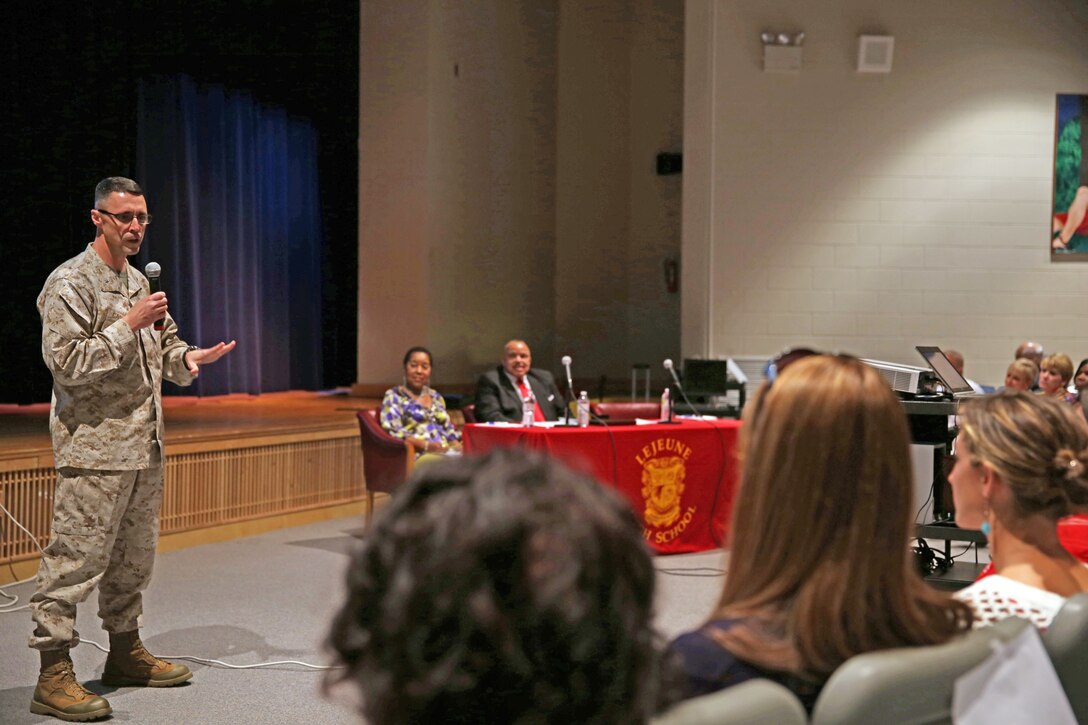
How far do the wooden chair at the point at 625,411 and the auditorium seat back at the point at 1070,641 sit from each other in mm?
4650

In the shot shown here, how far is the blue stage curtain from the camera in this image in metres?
9.05

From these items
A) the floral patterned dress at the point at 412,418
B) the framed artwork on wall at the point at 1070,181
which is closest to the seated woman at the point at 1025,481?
the floral patterned dress at the point at 412,418

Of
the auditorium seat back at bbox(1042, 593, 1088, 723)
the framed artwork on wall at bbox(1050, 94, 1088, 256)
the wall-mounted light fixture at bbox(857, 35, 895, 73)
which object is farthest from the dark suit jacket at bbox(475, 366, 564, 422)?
the auditorium seat back at bbox(1042, 593, 1088, 723)

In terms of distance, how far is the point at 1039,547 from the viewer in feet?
5.82

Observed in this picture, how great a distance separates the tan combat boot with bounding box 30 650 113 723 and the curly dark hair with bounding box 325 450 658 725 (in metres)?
2.86

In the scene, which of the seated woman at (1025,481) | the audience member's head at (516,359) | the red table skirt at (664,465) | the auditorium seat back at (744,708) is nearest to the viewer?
the auditorium seat back at (744,708)

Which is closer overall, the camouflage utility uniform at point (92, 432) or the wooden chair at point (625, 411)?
the camouflage utility uniform at point (92, 432)

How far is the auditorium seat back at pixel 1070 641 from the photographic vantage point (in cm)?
142

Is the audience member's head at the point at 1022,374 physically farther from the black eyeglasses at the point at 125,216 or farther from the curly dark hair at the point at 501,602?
the curly dark hair at the point at 501,602

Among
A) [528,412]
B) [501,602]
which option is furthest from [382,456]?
[501,602]

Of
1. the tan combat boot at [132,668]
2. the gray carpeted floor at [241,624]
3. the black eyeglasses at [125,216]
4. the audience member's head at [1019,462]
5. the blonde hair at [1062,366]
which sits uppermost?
the black eyeglasses at [125,216]

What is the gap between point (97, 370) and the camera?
10.2ft

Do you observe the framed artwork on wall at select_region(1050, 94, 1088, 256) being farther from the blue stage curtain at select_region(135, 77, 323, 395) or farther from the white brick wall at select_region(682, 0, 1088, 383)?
the blue stage curtain at select_region(135, 77, 323, 395)

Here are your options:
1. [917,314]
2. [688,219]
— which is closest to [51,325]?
[688,219]
